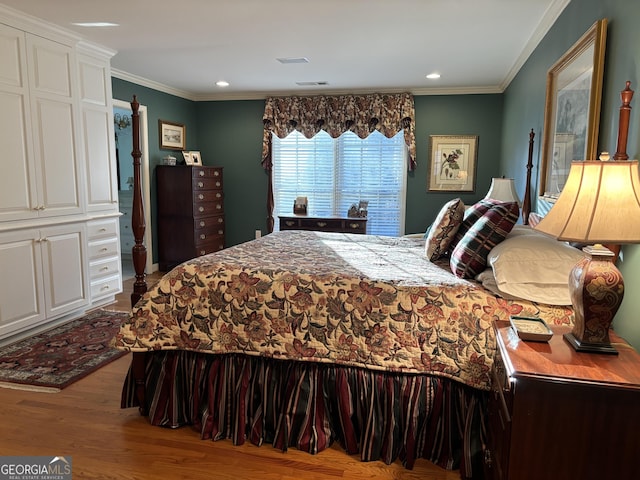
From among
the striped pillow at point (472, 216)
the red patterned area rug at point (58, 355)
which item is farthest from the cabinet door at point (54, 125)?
the striped pillow at point (472, 216)

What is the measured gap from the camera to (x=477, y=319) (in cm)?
195

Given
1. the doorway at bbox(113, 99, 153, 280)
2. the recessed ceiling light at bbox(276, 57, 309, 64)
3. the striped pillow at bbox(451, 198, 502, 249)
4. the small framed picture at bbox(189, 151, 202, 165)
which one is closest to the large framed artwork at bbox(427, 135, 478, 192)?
the recessed ceiling light at bbox(276, 57, 309, 64)

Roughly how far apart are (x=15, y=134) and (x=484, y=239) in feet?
10.9

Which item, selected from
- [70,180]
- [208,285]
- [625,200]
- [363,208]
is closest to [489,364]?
[625,200]

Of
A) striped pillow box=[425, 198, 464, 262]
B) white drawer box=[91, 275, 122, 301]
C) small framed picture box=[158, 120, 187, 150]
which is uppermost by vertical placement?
small framed picture box=[158, 120, 187, 150]

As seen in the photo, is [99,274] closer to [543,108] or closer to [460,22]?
[460,22]

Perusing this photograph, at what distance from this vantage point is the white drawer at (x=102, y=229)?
13.4 feet

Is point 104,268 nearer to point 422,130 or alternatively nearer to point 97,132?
point 97,132

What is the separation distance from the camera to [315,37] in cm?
363

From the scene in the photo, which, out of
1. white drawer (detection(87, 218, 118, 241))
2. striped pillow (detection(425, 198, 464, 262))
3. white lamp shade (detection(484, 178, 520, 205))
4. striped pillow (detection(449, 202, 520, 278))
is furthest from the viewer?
white drawer (detection(87, 218, 118, 241))

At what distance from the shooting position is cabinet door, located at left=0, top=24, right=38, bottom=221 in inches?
126

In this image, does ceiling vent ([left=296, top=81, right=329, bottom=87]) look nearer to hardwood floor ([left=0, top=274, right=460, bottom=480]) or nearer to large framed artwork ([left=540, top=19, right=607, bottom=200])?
large framed artwork ([left=540, top=19, right=607, bottom=200])

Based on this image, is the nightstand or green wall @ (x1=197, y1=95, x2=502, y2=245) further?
green wall @ (x1=197, y1=95, x2=502, y2=245)

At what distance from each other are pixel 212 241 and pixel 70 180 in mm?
2437
